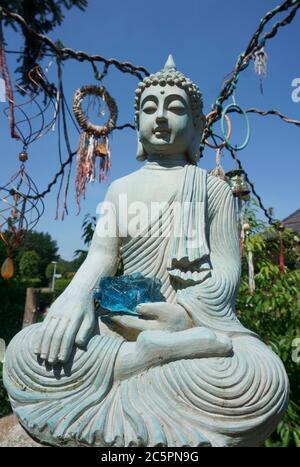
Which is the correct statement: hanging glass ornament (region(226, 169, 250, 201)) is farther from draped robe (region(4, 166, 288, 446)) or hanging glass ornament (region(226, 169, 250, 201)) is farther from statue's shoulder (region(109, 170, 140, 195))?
draped robe (region(4, 166, 288, 446))

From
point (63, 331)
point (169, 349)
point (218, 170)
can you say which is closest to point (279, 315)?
point (218, 170)

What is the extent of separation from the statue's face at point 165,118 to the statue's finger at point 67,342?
4.10 ft

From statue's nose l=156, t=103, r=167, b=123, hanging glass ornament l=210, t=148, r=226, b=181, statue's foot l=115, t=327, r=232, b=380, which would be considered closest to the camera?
statue's foot l=115, t=327, r=232, b=380

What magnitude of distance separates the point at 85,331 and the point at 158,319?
0.34m

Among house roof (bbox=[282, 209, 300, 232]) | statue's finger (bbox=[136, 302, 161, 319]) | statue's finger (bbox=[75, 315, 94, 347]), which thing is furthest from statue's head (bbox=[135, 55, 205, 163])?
house roof (bbox=[282, 209, 300, 232])

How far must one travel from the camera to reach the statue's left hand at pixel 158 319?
71.6 inches

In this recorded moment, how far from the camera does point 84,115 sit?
3381mm

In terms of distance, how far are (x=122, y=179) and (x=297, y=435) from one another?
6.49ft

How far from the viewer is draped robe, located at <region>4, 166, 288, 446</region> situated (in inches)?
58.6

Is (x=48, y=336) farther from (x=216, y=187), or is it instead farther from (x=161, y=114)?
(x=161, y=114)

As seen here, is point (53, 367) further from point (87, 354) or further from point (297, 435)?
point (297, 435)

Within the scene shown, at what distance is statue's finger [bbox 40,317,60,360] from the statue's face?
Result: 1.25m
